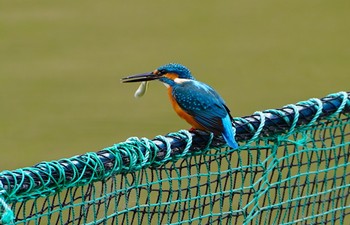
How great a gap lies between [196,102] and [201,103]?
0.02m

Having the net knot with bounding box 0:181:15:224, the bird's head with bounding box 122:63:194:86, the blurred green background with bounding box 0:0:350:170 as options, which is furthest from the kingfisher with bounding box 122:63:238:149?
the blurred green background with bounding box 0:0:350:170

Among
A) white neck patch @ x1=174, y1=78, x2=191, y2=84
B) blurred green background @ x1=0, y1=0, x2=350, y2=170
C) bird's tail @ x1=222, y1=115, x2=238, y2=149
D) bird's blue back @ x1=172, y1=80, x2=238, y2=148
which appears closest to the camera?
bird's tail @ x1=222, y1=115, x2=238, y2=149

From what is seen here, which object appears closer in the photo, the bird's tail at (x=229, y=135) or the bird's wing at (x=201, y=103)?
the bird's tail at (x=229, y=135)

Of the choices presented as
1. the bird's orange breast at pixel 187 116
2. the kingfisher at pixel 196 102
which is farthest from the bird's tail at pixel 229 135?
the bird's orange breast at pixel 187 116

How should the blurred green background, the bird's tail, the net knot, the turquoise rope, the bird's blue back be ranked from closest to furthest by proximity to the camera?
1. the net knot
2. the turquoise rope
3. the bird's tail
4. the bird's blue back
5. the blurred green background

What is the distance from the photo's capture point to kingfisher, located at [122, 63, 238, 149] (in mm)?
2831

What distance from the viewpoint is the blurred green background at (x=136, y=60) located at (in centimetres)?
593

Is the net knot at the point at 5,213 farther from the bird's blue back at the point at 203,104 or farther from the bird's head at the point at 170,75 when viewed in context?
the bird's head at the point at 170,75

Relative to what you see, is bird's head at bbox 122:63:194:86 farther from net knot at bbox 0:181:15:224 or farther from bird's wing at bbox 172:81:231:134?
net knot at bbox 0:181:15:224

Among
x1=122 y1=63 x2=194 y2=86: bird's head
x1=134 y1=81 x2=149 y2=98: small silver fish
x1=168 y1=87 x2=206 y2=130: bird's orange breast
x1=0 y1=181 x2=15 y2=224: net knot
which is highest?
x1=122 y1=63 x2=194 y2=86: bird's head

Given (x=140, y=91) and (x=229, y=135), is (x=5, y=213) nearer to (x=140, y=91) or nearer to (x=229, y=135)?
(x=229, y=135)

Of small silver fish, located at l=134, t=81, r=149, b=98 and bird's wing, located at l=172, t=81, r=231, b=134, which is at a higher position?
small silver fish, located at l=134, t=81, r=149, b=98

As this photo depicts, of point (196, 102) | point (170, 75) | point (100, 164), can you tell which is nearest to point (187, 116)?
point (196, 102)

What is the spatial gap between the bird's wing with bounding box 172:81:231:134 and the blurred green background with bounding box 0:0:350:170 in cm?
249
